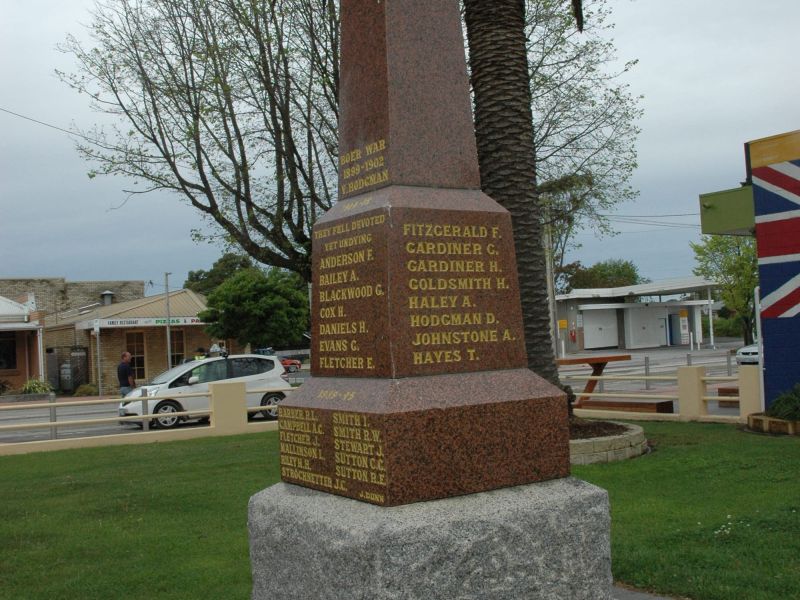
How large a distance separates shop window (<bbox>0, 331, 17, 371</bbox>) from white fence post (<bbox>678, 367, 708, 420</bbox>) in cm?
3103

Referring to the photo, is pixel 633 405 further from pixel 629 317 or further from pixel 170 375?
pixel 629 317

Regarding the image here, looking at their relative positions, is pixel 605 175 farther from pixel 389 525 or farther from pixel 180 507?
pixel 389 525

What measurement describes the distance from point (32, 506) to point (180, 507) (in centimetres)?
179

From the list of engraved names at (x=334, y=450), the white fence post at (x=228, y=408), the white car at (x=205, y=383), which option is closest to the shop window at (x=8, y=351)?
the white car at (x=205, y=383)

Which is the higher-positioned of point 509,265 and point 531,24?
point 531,24

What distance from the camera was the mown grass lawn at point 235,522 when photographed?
5988 millimetres

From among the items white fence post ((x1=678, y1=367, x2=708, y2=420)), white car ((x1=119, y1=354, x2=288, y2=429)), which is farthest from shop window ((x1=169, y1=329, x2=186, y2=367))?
white fence post ((x1=678, y1=367, x2=708, y2=420))

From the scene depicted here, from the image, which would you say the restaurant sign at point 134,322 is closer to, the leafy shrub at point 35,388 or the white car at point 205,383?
the leafy shrub at point 35,388

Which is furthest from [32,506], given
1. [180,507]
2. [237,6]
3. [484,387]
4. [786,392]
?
[237,6]

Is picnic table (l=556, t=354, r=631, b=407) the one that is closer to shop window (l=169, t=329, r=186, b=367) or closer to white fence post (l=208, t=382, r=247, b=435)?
white fence post (l=208, t=382, r=247, b=435)

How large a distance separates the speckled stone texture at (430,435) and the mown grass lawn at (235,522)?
172 cm

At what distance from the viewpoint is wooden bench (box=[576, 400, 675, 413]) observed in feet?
51.7

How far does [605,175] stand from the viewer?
19.2m

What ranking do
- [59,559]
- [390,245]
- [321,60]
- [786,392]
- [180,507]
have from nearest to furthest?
[390,245] → [59,559] → [180,507] → [786,392] → [321,60]
